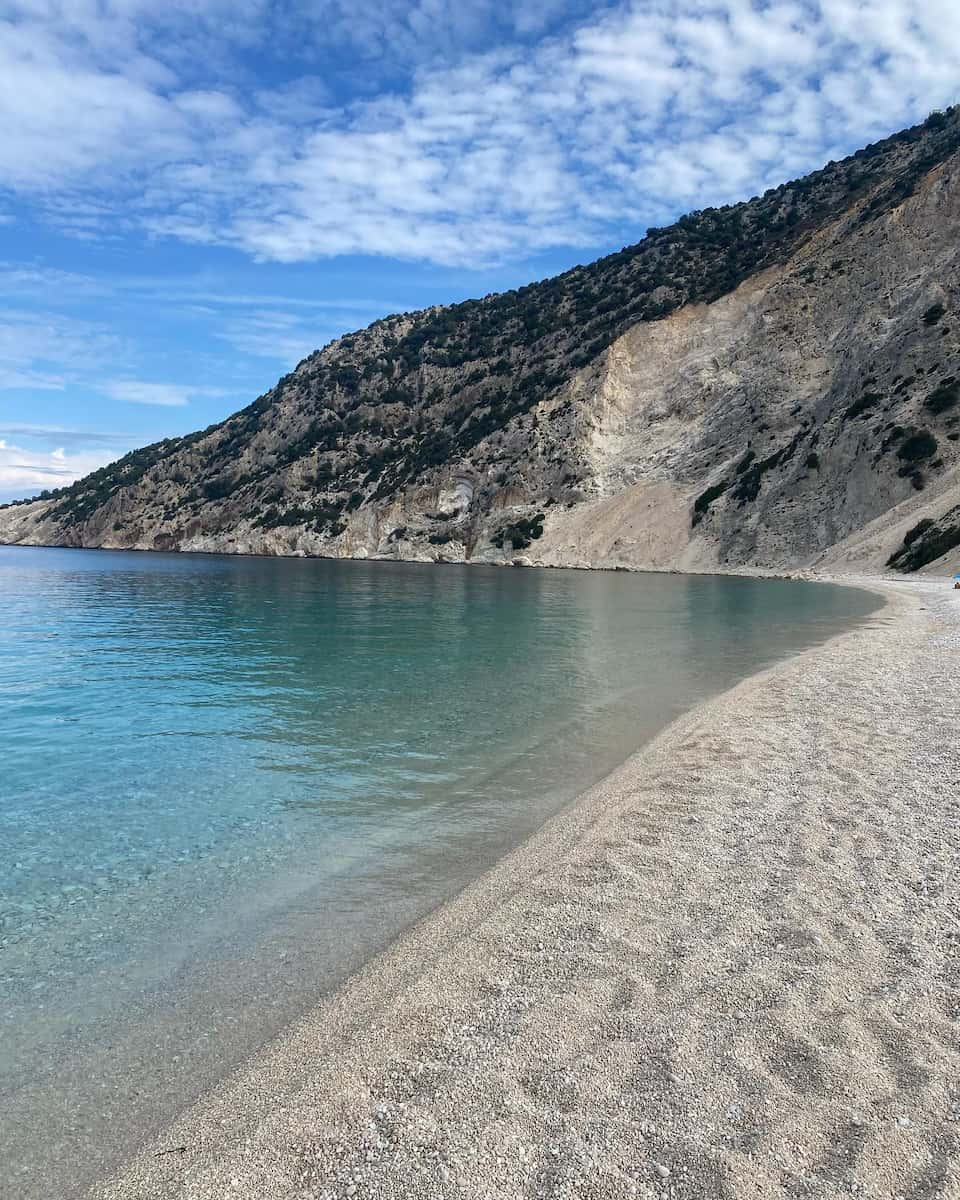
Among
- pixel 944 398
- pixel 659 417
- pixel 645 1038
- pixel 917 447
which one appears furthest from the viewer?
pixel 659 417

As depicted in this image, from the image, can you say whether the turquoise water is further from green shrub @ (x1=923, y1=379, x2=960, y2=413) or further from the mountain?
green shrub @ (x1=923, y1=379, x2=960, y2=413)

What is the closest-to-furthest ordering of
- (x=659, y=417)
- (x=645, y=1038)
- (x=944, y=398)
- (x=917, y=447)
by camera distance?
(x=645, y=1038), (x=917, y=447), (x=944, y=398), (x=659, y=417)

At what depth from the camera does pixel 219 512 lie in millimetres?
124062

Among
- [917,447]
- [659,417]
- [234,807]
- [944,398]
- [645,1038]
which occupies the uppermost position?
[659,417]

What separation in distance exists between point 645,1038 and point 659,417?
88.6 metres

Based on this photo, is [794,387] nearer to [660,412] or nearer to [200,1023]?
[660,412]

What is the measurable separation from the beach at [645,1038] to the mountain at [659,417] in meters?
46.5

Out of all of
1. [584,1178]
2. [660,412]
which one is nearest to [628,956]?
[584,1178]

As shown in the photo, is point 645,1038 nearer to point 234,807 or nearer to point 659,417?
point 234,807

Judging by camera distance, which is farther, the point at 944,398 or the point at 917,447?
the point at 944,398

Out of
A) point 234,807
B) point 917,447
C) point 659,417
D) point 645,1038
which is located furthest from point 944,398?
point 645,1038

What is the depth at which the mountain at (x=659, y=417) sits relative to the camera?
62.7 m

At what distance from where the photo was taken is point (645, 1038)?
4414 millimetres

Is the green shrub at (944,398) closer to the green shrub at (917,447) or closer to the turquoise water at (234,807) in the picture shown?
the green shrub at (917,447)
